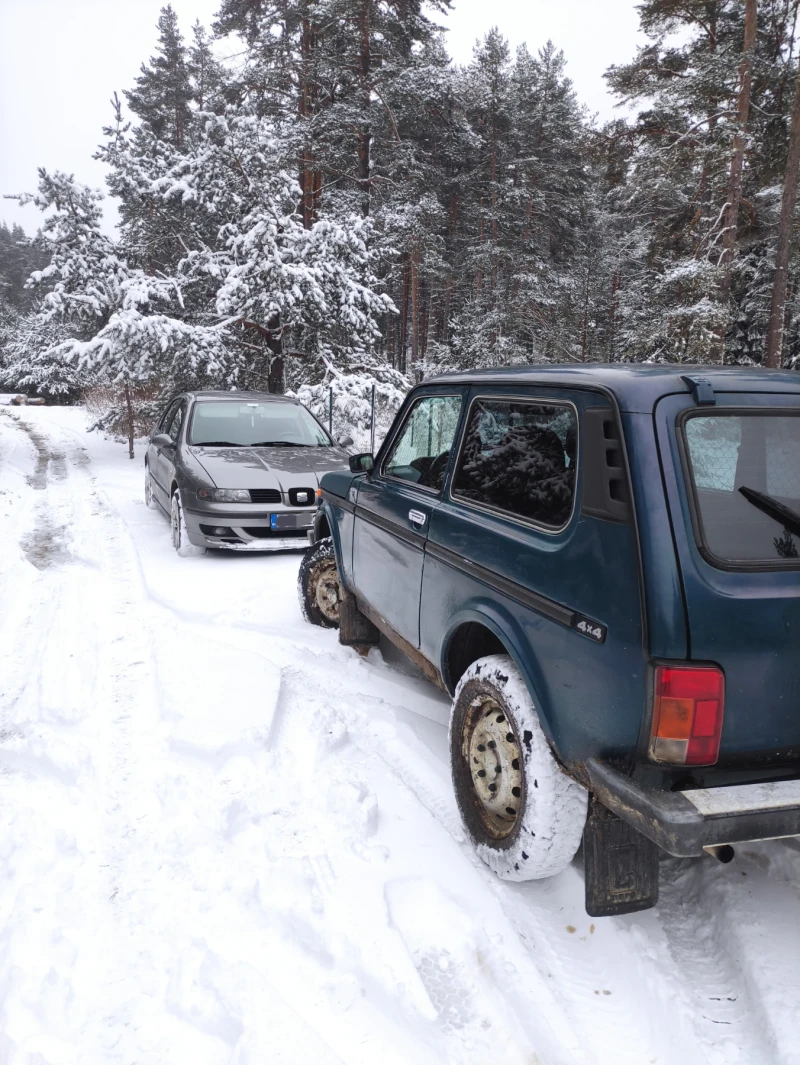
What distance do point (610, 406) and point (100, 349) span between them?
40.9 feet

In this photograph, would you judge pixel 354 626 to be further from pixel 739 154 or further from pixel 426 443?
pixel 739 154

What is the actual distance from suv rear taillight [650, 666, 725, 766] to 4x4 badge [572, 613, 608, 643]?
0.64 ft

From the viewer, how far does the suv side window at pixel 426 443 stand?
345 cm

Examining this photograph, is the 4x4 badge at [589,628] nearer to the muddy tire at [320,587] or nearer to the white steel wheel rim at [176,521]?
the muddy tire at [320,587]

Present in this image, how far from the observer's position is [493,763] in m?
2.82

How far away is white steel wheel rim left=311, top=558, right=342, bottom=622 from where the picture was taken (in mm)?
5367

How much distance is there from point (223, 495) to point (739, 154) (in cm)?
1434

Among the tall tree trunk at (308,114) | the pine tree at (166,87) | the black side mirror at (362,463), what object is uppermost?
the pine tree at (166,87)

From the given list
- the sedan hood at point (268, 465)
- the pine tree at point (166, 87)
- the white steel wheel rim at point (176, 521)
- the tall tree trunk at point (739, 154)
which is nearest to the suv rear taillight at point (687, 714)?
the sedan hood at point (268, 465)

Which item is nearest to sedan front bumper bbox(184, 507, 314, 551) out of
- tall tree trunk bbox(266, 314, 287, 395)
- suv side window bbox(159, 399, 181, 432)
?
suv side window bbox(159, 399, 181, 432)

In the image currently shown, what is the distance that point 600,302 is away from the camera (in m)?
36.5

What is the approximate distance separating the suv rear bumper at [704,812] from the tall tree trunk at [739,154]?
49.4 feet

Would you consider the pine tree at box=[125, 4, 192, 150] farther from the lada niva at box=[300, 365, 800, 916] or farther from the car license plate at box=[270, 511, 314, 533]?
the lada niva at box=[300, 365, 800, 916]

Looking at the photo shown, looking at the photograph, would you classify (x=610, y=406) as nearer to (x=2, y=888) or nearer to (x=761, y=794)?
(x=761, y=794)
